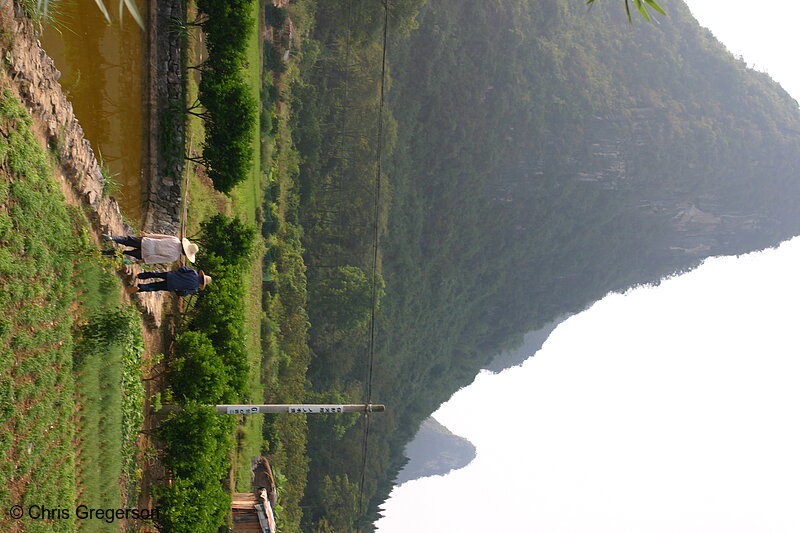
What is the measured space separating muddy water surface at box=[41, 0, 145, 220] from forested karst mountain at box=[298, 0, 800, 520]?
87.9 ft

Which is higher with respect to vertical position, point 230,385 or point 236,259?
point 236,259

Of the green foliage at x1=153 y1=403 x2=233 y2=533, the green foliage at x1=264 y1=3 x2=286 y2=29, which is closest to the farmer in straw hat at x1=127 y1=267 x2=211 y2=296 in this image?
the green foliage at x1=153 y1=403 x2=233 y2=533

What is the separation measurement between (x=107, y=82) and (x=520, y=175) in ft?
190

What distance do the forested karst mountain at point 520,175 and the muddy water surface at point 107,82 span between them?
2680 cm

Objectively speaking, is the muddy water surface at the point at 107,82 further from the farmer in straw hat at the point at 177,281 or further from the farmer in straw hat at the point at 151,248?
the farmer in straw hat at the point at 177,281

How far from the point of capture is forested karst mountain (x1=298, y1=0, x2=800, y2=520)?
51156 millimetres

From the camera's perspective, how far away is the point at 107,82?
15289mm

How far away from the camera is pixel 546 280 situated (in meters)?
78.9

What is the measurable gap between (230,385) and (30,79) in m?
9.81

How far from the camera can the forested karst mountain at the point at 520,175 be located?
51156 mm

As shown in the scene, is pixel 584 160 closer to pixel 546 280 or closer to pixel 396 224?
pixel 546 280

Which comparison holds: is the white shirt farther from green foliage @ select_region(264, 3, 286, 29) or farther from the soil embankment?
green foliage @ select_region(264, 3, 286, 29)

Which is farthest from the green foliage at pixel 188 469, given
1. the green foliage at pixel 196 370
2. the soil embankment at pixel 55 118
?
the soil embankment at pixel 55 118

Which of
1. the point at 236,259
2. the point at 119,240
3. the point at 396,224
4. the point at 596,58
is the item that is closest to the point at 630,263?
the point at 596,58
